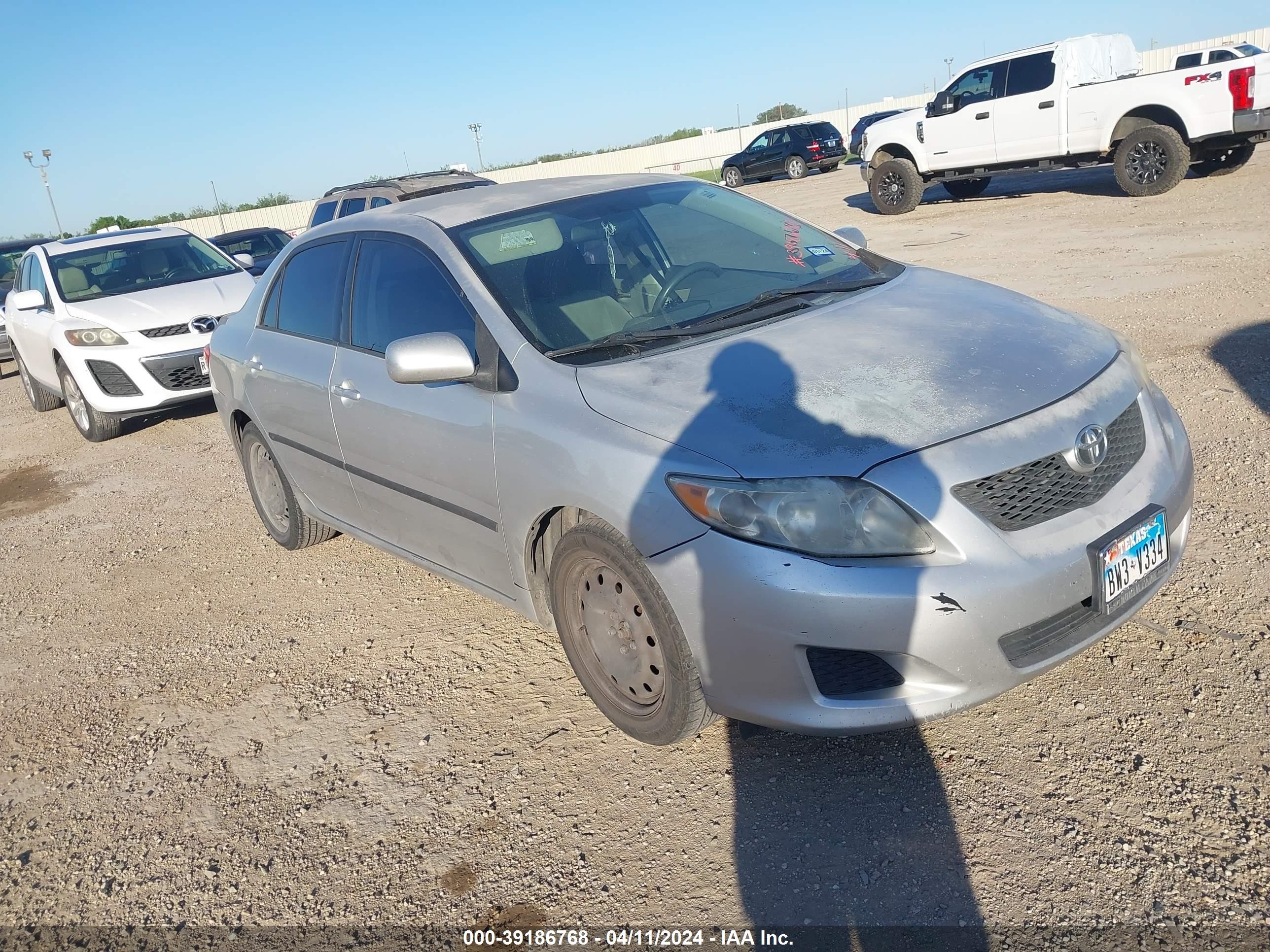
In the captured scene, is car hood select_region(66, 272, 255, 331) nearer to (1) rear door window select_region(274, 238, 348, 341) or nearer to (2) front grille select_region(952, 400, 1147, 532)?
(1) rear door window select_region(274, 238, 348, 341)

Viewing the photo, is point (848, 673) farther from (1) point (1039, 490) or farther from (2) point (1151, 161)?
(2) point (1151, 161)

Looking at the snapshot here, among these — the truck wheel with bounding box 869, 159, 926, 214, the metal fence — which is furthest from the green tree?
the truck wheel with bounding box 869, 159, 926, 214

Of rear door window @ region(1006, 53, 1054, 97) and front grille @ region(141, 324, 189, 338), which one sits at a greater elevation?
rear door window @ region(1006, 53, 1054, 97)

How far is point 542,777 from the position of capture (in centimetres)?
318

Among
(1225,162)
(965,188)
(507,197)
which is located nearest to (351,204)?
(507,197)

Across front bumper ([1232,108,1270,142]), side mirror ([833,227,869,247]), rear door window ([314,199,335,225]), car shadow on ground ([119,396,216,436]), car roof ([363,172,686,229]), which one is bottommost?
car shadow on ground ([119,396,216,436])

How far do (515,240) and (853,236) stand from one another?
1578mm

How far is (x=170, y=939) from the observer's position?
8.97 feet

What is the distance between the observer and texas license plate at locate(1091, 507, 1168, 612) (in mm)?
2705

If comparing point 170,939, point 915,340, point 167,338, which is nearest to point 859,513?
point 915,340

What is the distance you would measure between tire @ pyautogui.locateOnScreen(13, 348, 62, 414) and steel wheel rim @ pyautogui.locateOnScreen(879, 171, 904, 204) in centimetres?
1217

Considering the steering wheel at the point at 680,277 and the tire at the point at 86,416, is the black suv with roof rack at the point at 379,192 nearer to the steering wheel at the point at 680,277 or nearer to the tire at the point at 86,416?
the tire at the point at 86,416

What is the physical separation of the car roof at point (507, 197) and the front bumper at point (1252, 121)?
36.0 feet

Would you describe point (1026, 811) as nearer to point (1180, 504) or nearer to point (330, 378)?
point (1180, 504)
